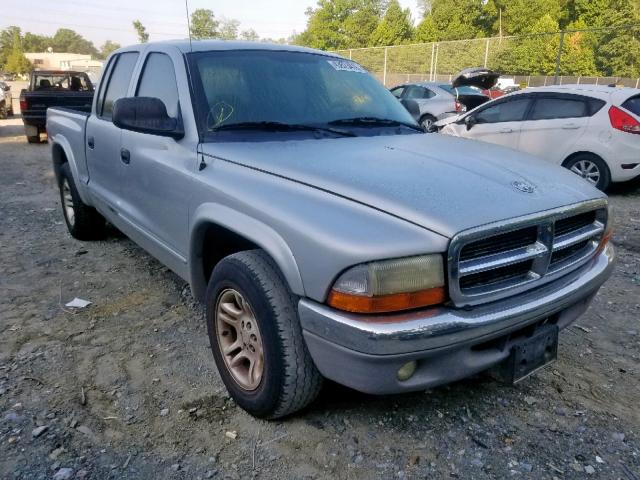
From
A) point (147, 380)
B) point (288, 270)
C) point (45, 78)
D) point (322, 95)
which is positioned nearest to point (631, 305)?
point (322, 95)

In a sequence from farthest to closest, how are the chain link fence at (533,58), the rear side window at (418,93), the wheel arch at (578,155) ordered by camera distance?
1. the chain link fence at (533,58)
2. the rear side window at (418,93)
3. the wheel arch at (578,155)

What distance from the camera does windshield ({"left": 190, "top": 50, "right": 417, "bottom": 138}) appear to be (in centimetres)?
286

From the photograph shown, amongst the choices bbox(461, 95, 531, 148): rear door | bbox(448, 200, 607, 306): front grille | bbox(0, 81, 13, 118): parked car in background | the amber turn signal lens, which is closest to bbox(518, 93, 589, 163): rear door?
bbox(461, 95, 531, 148): rear door

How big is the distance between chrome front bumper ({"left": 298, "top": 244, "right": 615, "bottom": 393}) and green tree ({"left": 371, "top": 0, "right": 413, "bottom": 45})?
5947 cm

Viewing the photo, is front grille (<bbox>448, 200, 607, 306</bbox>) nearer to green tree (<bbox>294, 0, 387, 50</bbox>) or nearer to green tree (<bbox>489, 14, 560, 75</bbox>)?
green tree (<bbox>489, 14, 560, 75</bbox>)

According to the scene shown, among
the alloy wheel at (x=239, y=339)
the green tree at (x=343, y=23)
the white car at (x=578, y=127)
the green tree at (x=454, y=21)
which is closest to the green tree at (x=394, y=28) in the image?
the green tree at (x=454, y=21)

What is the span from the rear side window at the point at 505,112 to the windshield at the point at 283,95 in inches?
209

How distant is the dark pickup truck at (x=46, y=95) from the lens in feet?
38.5

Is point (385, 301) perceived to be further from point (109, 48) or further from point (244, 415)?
point (109, 48)

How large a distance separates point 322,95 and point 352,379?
6.09 feet

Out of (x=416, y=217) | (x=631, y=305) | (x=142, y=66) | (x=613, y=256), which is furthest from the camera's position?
(x=631, y=305)

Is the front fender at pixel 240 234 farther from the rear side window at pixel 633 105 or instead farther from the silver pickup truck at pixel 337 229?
the rear side window at pixel 633 105

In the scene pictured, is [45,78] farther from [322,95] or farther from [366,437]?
[366,437]

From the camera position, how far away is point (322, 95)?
3.17 m
